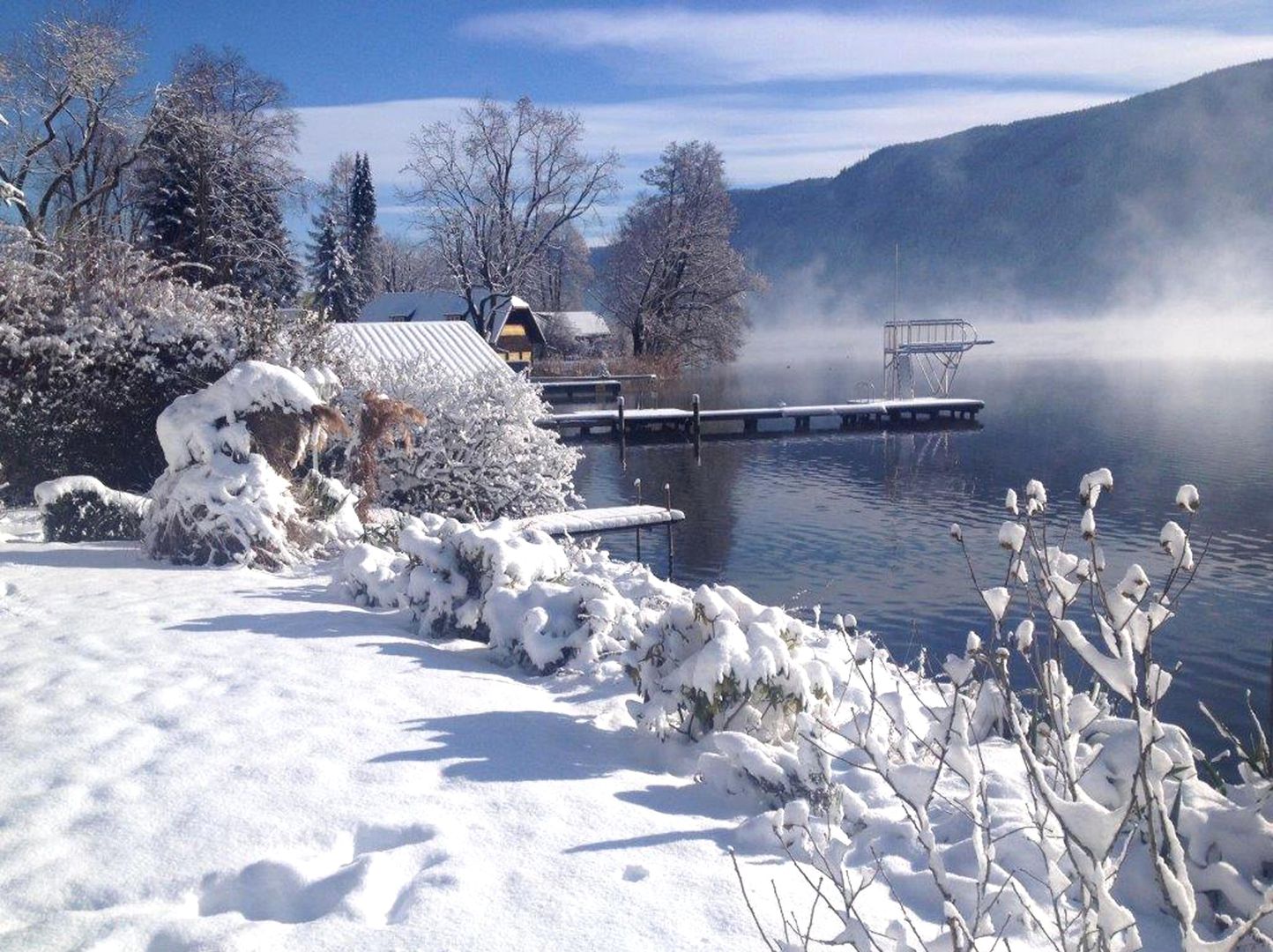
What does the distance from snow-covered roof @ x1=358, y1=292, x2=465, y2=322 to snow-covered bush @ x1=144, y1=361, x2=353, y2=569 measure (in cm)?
4626

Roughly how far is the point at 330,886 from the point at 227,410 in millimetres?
6841

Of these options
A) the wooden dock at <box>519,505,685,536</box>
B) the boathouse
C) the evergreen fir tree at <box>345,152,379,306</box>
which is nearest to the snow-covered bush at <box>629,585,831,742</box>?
the wooden dock at <box>519,505,685,536</box>

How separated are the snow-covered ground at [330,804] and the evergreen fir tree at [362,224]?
5784cm

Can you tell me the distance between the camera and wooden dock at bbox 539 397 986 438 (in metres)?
35.3

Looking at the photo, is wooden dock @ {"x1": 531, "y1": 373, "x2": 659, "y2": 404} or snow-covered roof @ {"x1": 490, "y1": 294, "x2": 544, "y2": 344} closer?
wooden dock @ {"x1": 531, "y1": 373, "x2": 659, "y2": 404}

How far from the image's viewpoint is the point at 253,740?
4.69 metres

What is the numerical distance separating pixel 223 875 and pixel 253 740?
3.88ft

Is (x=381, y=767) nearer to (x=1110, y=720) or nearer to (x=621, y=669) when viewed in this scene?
(x=621, y=669)

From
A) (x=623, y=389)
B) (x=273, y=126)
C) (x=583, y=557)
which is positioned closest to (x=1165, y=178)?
(x=623, y=389)

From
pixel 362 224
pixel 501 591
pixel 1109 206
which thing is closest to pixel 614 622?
pixel 501 591

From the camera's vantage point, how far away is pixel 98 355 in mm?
12398

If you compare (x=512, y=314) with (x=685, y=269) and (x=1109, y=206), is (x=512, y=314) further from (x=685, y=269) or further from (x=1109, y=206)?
(x=1109, y=206)

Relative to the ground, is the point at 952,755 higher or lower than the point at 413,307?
lower

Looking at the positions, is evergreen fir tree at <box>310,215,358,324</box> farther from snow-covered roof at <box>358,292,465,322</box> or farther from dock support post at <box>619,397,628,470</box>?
dock support post at <box>619,397,628,470</box>
